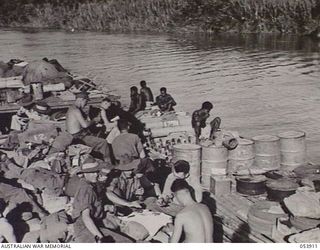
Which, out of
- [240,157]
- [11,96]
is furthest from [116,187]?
[11,96]

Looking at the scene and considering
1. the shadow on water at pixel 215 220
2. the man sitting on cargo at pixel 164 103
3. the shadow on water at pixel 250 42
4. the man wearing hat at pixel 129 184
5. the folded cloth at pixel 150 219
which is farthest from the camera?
the shadow on water at pixel 250 42

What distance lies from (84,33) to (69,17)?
0.96 m

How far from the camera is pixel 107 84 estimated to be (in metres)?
13.6

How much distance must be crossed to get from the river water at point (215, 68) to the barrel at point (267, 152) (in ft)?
7.15

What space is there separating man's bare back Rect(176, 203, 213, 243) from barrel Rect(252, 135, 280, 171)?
2.41 meters

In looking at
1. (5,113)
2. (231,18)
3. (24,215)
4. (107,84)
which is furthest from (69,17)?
(24,215)

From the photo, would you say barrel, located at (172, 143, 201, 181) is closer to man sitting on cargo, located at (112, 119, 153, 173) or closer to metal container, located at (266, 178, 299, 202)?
man sitting on cargo, located at (112, 119, 153, 173)

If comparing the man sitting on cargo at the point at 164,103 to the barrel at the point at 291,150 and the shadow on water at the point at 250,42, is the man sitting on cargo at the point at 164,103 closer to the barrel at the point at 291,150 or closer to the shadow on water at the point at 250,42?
the barrel at the point at 291,150

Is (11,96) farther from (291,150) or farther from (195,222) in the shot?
(195,222)

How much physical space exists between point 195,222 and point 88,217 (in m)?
0.98

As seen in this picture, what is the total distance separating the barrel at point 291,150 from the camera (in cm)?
531

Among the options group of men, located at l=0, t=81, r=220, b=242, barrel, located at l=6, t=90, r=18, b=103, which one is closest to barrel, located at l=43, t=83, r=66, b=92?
barrel, located at l=6, t=90, r=18, b=103

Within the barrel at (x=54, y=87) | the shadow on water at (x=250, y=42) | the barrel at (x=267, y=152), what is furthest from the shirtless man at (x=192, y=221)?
the shadow on water at (x=250, y=42)

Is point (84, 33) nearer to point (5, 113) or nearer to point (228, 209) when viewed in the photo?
point (5, 113)
